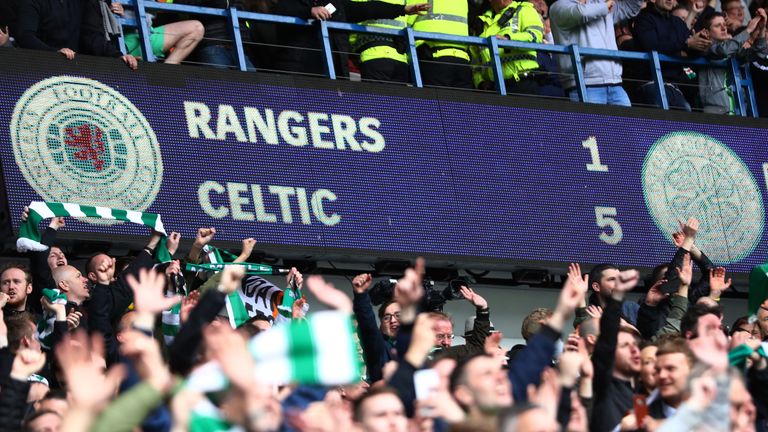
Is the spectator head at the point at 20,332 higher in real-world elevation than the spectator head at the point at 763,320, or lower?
higher

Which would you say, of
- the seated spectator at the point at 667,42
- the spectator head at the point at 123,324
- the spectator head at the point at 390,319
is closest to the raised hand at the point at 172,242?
the spectator head at the point at 123,324

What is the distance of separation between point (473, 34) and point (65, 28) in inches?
165

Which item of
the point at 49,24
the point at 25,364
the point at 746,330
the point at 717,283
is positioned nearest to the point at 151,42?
the point at 49,24

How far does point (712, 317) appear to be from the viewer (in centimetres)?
948

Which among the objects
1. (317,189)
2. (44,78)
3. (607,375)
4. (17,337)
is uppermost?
(44,78)

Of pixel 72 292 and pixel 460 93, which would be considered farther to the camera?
pixel 460 93

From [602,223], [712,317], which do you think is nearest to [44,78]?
[602,223]

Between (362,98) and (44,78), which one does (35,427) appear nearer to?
(44,78)

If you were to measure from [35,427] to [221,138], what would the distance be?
20.0 feet

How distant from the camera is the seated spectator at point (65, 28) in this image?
1308cm

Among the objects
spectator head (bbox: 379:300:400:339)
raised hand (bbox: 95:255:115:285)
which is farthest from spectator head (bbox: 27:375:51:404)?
spectator head (bbox: 379:300:400:339)

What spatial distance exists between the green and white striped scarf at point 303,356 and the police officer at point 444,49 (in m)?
7.20

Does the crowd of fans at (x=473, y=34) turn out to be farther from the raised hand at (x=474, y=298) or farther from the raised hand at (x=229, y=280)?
the raised hand at (x=229, y=280)

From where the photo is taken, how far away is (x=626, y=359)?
953 cm
